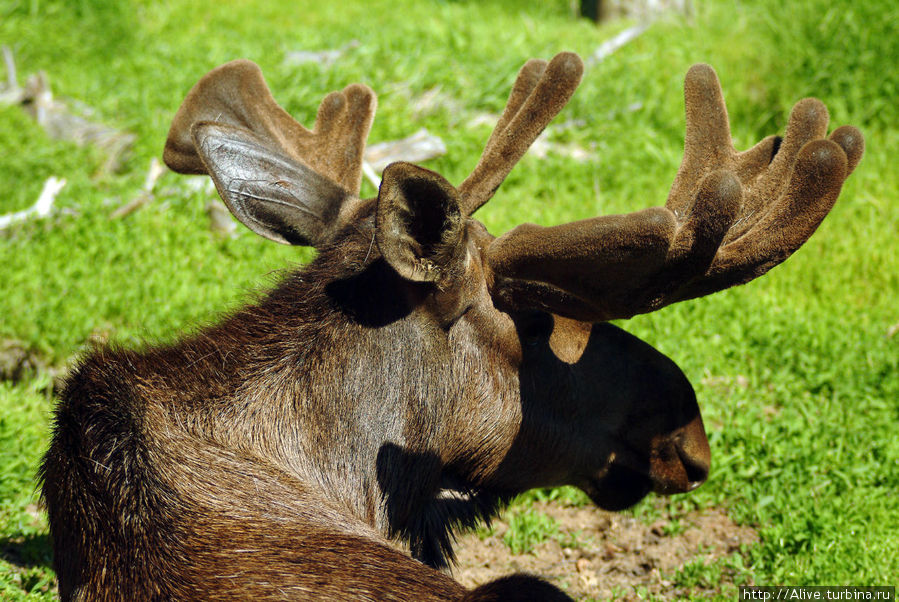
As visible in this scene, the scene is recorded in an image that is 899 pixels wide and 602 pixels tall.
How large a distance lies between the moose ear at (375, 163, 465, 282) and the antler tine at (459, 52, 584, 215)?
1.88ft

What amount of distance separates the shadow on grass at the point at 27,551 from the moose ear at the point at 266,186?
167 cm

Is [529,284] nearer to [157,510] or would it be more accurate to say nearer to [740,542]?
[157,510]

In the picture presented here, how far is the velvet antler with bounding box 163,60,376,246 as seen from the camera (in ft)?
10.4

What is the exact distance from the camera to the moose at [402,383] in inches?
102

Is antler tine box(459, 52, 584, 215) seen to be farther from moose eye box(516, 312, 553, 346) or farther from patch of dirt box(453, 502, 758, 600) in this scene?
patch of dirt box(453, 502, 758, 600)

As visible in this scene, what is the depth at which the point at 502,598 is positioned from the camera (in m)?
2.50

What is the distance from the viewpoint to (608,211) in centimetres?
694

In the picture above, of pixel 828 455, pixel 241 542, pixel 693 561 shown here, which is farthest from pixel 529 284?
pixel 828 455

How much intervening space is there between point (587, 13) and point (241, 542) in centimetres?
1083

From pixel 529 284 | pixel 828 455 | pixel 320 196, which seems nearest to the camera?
pixel 529 284

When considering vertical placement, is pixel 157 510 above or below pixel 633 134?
above

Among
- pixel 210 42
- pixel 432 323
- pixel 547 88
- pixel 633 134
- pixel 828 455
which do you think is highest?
pixel 547 88

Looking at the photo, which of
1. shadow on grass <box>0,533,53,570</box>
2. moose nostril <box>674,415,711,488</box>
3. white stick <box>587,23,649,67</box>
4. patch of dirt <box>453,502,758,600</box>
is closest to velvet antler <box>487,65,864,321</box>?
moose nostril <box>674,415,711,488</box>

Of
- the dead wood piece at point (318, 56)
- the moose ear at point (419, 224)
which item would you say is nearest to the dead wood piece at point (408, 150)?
the dead wood piece at point (318, 56)
